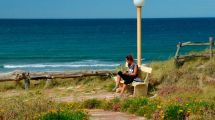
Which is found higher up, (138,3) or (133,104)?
(138,3)

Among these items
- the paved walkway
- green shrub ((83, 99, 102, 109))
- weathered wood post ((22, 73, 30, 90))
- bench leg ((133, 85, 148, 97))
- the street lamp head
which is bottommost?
the paved walkway

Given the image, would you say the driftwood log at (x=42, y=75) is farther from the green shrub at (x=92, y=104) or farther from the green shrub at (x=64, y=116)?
the green shrub at (x=64, y=116)

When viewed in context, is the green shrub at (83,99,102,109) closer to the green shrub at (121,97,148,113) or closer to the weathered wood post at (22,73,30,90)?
the green shrub at (121,97,148,113)

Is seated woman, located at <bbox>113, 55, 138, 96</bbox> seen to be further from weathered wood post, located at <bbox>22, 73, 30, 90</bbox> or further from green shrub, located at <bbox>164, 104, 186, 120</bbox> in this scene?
green shrub, located at <bbox>164, 104, 186, 120</bbox>

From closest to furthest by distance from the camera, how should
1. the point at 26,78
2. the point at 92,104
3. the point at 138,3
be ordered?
1. the point at 92,104
2. the point at 138,3
3. the point at 26,78

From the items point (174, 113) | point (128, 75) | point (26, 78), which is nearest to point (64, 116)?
point (174, 113)

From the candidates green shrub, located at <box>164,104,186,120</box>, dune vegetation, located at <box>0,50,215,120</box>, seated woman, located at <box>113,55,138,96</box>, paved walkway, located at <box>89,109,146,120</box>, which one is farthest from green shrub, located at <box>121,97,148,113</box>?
seated woman, located at <box>113,55,138,96</box>

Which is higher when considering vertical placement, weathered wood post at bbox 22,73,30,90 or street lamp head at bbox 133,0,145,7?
street lamp head at bbox 133,0,145,7

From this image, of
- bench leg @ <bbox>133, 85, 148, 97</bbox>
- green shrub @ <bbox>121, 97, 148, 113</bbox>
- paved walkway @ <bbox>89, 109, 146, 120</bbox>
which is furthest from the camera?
bench leg @ <bbox>133, 85, 148, 97</bbox>

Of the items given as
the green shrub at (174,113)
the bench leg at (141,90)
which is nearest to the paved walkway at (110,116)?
the green shrub at (174,113)

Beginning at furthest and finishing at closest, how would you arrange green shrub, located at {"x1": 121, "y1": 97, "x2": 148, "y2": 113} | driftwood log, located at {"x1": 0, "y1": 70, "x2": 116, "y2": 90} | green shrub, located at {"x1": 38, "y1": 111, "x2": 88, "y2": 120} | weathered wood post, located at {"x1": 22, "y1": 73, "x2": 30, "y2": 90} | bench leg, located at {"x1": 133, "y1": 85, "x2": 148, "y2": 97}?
1. weathered wood post, located at {"x1": 22, "y1": 73, "x2": 30, "y2": 90}
2. driftwood log, located at {"x1": 0, "y1": 70, "x2": 116, "y2": 90}
3. bench leg, located at {"x1": 133, "y1": 85, "x2": 148, "y2": 97}
4. green shrub, located at {"x1": 121, "y1": 97, "x2": 148, "y2": 113}
5. green shrub, located at {"x1": 38, "y1": 111, "x2": 88, "y2": 120}

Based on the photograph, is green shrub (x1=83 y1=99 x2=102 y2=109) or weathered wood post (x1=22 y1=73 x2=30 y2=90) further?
weathered wood post (x1=22 y1=73 x2=30 y2=90)

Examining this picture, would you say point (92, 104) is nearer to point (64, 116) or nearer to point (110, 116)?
point (110, 116)

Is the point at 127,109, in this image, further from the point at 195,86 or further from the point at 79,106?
the point at 195,86
